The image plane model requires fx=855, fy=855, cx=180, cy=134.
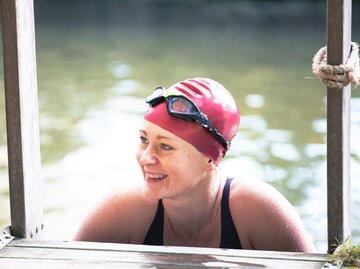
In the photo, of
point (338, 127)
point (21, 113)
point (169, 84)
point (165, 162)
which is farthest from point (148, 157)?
point (169, 84)

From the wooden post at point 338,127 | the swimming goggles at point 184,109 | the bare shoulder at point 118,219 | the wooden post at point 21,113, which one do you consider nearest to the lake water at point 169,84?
the bare shoulder at point 118,219

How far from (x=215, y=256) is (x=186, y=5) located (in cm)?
1739

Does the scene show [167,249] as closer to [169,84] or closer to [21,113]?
[21,113]

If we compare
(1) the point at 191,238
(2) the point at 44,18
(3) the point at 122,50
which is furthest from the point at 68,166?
(2) the point at 44,18

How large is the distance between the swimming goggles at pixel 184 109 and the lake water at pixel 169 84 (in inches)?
15.2

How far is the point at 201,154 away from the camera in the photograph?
265 centimetres

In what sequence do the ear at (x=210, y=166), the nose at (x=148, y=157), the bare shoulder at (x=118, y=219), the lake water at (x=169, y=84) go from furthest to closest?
the lake water at (x=169, y=84), the bare shoulder at (x=118, y=219), the ear at (x=210, y=166), the nose at (x=148, y=157)

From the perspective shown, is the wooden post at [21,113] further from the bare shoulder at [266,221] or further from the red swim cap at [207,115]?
the bare shoulder at [266,221]

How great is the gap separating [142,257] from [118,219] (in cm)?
39

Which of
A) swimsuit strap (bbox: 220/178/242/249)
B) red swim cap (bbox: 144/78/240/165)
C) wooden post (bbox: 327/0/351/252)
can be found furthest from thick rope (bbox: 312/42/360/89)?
swimsuit strap (bbox: 220/178/242/249)

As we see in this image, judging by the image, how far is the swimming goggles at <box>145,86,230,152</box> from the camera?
8.57 ft

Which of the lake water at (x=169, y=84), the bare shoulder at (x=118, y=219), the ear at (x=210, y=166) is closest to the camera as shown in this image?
the ear at (x=210, y=166)

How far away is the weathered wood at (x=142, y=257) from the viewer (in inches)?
93.8

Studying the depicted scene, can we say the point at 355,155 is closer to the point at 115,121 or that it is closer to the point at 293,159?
the point at 293,159
